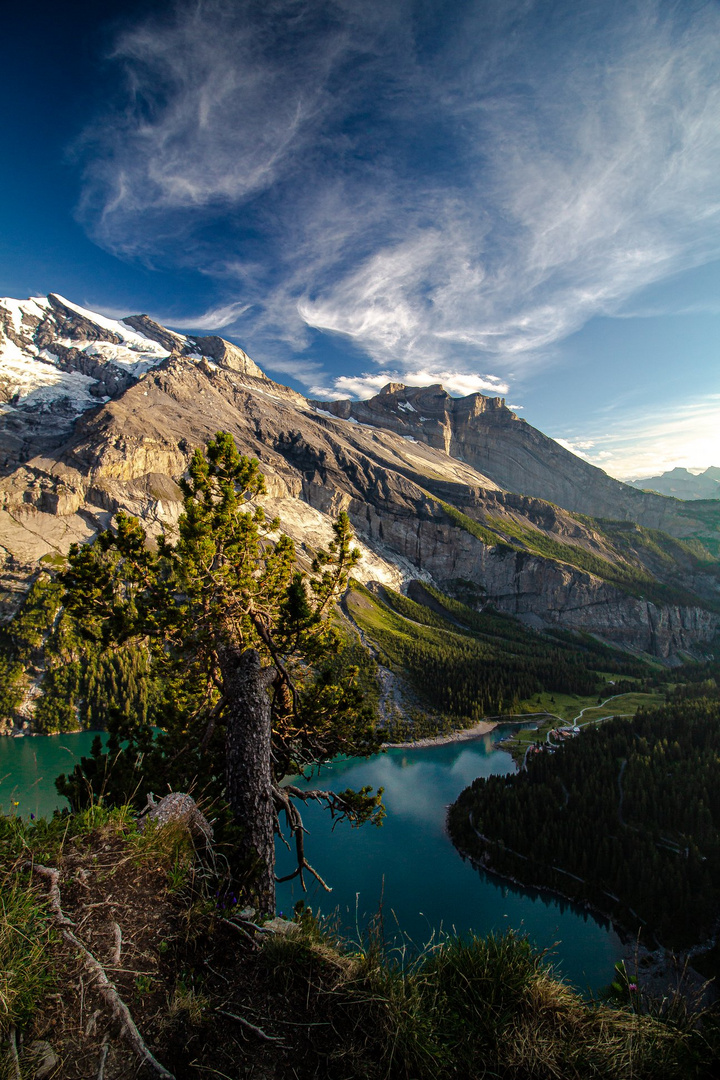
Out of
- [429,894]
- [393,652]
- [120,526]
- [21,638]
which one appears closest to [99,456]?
[21,638]

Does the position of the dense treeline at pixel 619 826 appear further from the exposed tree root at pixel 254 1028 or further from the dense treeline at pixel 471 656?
the exposed tree root at pixel 254 1028

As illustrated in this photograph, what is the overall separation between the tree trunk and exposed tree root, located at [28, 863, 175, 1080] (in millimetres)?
3024

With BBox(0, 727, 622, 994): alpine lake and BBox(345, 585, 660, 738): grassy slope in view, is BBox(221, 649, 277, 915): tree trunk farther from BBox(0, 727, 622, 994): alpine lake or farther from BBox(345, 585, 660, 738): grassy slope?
BBox(345, 585, 660, 738): grassy slope

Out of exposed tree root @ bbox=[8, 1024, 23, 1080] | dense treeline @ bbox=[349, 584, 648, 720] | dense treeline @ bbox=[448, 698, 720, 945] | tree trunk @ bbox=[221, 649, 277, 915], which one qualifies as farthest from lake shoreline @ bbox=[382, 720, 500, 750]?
exposed tree root @ bbox=[8, 1024, 23, 1080]

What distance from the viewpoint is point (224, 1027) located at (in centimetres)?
331

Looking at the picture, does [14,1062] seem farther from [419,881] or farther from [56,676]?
[56,676]

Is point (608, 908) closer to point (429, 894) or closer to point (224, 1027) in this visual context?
point (429, 894)

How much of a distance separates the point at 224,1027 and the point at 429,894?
57.3 meters

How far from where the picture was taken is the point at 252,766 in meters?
7.30

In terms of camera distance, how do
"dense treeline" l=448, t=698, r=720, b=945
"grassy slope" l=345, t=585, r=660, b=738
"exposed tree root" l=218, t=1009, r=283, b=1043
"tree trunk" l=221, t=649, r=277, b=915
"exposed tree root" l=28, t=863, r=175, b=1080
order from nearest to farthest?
1. "exposed tree root" l=28, t=863, r=175, b=1080
2. "exposed tree root" l=218, t=1009, r=283, b=1043
3. "tree trunk" l=221, t=649, r=277, b=915
4. "dense treeline" l=448, t=698, r=720, b=945
5. "grassy slope" l=345, t=585, r=660, b=738

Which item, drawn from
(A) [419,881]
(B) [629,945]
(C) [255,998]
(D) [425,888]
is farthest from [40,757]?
(C) [255,998]

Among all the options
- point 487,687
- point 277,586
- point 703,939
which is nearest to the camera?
point 277,586

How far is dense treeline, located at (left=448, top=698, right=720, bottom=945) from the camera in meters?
46.9

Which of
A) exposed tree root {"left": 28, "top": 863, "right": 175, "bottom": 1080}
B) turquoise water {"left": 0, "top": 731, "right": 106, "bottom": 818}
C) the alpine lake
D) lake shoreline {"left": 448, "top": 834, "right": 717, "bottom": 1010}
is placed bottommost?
lake shoreline {"left": 448, "top": 834, "right": 717, "bottom": 1010}
